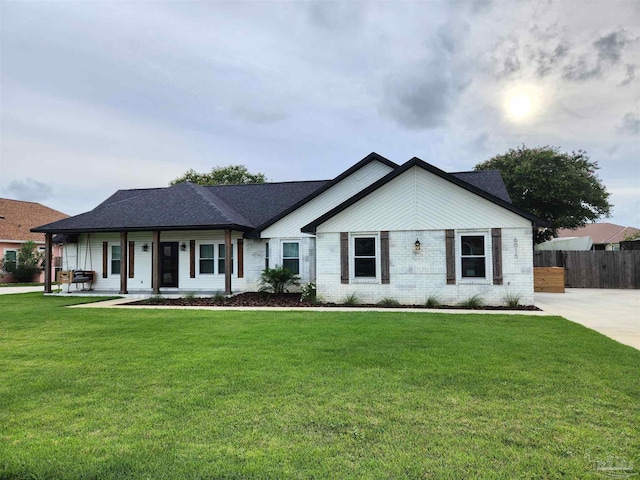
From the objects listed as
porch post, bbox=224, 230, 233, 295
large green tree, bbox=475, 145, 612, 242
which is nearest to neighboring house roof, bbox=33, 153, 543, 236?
porch post, bbox=224, 230, 233, 295

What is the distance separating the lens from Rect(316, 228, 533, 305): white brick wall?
1238 centimetres

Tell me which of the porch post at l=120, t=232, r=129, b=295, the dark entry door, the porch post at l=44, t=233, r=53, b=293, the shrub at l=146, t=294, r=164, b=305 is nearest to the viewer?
the shrub at l=146, t=294, r=164, b=305

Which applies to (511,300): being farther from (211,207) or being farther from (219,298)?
(211,207)

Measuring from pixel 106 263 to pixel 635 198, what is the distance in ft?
118

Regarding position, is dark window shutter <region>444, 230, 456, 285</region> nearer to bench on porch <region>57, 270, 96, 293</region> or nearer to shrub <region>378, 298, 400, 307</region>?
shrub <region>378, 298, 400, 307</region>

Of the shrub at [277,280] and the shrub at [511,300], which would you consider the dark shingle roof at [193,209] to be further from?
the shrub at [511,300]

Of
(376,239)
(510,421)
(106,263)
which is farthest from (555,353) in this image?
(106,263)

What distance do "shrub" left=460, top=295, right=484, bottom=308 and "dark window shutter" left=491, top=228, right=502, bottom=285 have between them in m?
0.72

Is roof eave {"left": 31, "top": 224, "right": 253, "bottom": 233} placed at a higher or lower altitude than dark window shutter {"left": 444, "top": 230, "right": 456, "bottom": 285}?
higher

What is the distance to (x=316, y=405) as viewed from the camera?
4094 mm

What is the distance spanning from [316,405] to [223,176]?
4091 cm

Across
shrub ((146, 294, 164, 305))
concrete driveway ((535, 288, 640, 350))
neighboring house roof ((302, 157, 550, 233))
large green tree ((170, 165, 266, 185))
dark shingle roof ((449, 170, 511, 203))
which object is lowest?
concrete driveway ((535, 288, 640, 350))

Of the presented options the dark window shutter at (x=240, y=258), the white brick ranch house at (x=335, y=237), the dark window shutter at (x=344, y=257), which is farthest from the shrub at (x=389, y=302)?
the dark window shutter at (x=240, y=258)

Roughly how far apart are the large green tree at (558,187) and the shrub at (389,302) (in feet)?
64.5
